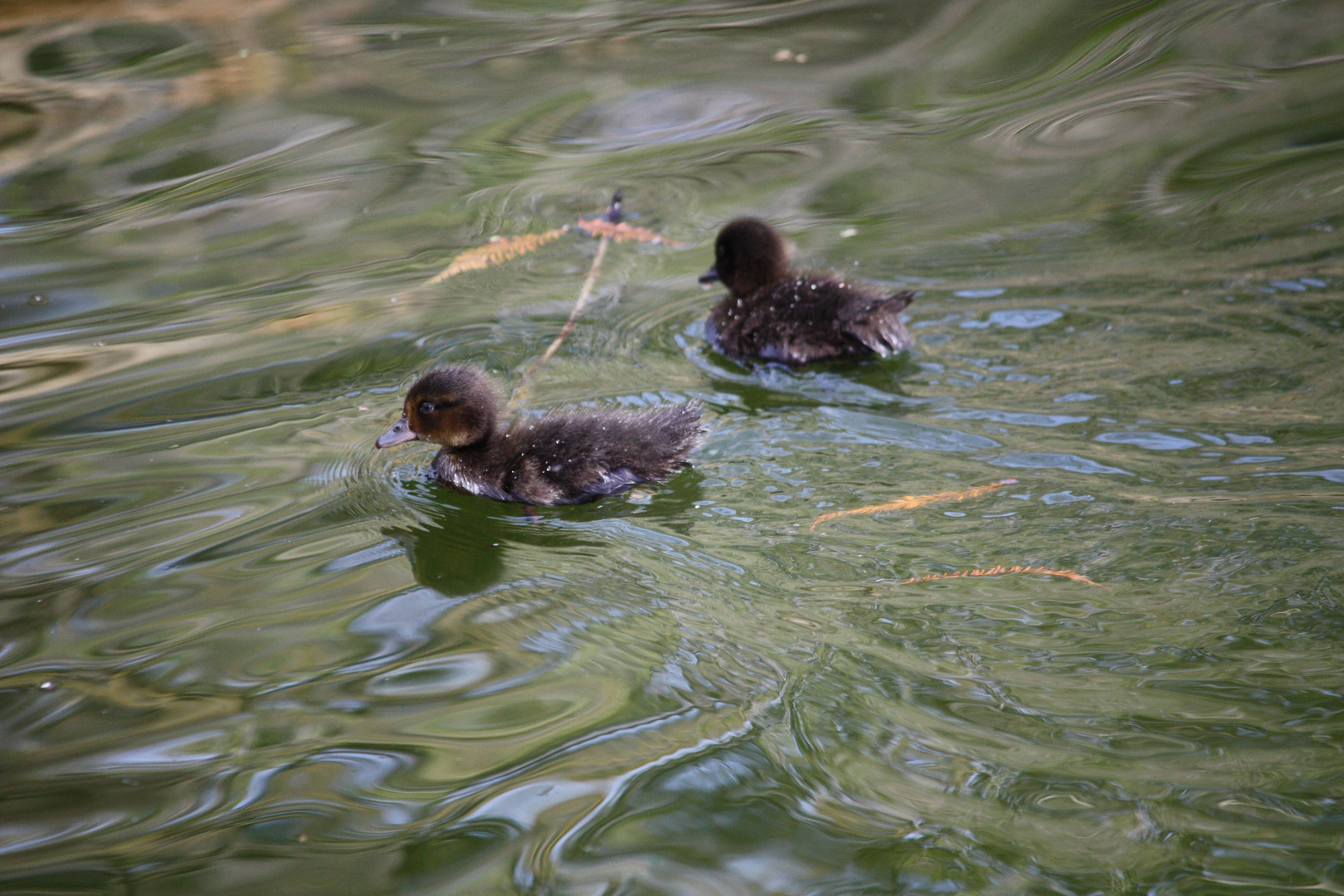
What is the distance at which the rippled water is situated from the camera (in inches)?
97.0

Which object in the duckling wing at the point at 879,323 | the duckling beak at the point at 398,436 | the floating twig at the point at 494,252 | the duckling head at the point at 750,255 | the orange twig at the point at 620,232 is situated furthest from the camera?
the orange twig at the point at 620,232

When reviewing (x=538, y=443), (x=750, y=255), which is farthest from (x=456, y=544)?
(x=750, y=255)

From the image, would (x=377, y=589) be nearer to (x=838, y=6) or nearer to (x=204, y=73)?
→ (x=204, y=73)

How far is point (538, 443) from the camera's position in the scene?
3785 mm

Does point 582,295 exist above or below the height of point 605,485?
above

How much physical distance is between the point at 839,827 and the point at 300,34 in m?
5.80

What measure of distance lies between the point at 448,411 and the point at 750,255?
71.8 inches

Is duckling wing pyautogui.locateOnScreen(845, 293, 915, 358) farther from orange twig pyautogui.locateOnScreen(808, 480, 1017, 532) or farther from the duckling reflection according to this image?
the duckling reflection

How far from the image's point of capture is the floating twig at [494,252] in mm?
5602

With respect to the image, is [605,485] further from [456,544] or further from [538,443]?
[456,544]

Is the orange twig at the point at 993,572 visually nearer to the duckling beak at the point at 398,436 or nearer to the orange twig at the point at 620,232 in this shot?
the duckling beak at the point at 398,436

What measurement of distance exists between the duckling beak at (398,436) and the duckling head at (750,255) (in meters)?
1.78

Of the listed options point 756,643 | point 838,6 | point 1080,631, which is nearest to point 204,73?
point 838,6

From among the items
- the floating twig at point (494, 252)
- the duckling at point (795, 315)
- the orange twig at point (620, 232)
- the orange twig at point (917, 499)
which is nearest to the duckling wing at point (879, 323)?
the duckling at point (795, 315)
